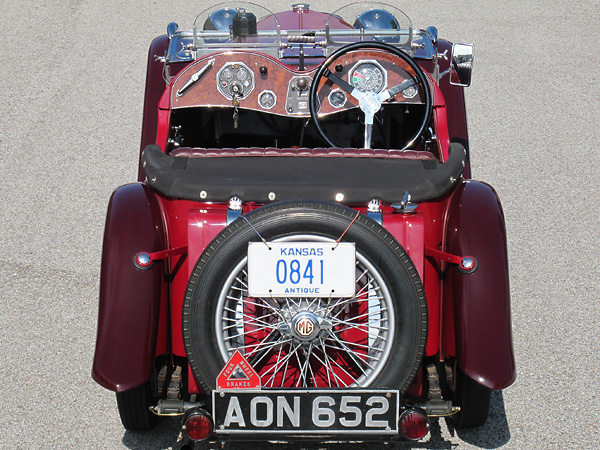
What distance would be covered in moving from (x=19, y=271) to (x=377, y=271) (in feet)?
9.24

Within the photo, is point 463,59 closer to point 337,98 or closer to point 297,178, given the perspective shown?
point 337,98

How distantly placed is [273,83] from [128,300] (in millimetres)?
1817

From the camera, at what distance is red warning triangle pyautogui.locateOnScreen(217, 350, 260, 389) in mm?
3318

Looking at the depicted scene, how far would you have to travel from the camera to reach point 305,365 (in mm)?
3518

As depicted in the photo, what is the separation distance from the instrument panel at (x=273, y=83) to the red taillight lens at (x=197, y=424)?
2003mm

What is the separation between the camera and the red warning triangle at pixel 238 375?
3.32 meters

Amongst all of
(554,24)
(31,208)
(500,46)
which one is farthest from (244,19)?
(554,24)

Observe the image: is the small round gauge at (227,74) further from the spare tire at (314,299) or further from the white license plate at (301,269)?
the white license plate at (301,269)

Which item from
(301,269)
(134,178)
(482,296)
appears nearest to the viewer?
(301,269)

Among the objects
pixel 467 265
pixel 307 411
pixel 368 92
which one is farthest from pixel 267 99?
pixel 307 411

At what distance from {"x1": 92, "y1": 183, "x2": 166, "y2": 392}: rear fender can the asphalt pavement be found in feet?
2.24

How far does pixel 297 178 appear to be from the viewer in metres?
3.75

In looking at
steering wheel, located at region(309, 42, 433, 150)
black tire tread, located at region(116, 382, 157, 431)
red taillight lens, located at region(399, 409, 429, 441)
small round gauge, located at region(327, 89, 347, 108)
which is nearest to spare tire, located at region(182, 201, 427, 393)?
red taillight lens, located at region(399, 409, 429, 441)

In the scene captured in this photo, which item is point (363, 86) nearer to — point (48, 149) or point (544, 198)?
point (544, 198)
